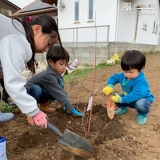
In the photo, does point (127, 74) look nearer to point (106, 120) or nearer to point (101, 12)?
point (106, 120)

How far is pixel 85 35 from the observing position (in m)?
8.27

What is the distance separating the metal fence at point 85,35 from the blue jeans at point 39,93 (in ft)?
17.0

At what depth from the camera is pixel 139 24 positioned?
→ 922 centimetres

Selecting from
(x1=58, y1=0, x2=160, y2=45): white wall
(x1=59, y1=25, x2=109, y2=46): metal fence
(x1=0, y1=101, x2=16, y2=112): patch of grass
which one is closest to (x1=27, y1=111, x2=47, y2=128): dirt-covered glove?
(x1=0, y1=101, x2=16, y2=112): patch of grass

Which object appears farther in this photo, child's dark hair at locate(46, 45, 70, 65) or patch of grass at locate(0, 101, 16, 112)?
patch of grass at locate(0, 101, 16, 112)

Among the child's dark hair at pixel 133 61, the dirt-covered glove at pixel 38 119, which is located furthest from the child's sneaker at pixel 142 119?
the dirt-covered glove at pixel 38 119

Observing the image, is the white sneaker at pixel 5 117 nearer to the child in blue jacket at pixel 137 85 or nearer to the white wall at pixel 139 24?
the child in blue jacket at pixel 137 85

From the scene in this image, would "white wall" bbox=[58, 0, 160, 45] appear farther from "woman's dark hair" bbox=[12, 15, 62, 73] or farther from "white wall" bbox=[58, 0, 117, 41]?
"woman's dark hair" bbox=[12, 15, 62, 73]

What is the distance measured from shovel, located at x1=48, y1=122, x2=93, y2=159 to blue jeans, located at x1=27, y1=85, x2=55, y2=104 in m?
0.88

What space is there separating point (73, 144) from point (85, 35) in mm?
7269

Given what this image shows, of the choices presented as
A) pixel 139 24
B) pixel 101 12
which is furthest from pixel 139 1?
pixel 101 12

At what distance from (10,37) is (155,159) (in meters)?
1.35

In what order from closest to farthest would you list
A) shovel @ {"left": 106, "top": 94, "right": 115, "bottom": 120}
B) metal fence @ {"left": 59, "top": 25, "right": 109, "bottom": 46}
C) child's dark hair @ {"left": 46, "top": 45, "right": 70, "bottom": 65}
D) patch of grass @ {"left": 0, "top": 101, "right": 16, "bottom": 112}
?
shovel @ {"left": 106, "top": 94, "right": 115, "bottom": 120} < child's dark hair @ {"left": 46, "top": 45, "right": 70, "bottom": 65} < patch of grass @ {"left": 0, "top": 101, "right": 16, "bottom": 112} < metal fence @ {"left": 59, "top": 25, "right": 109, "bottom": 46}

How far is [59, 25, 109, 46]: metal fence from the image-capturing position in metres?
7.39
